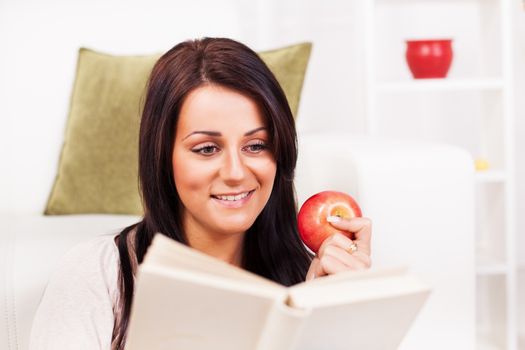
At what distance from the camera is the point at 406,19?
9.95ft

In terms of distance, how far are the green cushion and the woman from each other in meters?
0.65

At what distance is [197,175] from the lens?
120 centimetres

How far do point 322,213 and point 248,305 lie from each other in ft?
1.60

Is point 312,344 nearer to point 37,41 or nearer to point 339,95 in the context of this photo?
point 37,41

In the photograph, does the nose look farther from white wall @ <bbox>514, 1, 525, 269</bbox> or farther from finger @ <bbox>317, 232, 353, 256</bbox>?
white wall @ <bbox>514, 1, 525, 269</bbox>

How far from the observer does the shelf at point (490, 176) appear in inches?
92.6

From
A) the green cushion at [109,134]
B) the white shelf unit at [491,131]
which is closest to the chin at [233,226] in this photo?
the green cushion at [109,134]

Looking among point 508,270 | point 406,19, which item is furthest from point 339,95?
point 508,270

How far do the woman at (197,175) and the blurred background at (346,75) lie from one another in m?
0.86

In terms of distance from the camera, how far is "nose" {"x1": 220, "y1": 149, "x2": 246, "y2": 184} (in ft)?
3.86

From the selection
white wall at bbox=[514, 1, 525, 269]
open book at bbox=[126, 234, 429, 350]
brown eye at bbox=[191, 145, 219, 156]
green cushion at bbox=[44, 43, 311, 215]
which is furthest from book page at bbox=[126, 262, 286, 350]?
white wall at bbox=[514, 1, 525, 269]

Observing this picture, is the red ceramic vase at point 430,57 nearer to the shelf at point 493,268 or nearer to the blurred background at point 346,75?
the blurred background at point 346,75

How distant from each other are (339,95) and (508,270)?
0.87 meters

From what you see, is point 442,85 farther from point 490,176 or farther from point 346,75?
point 346,75
